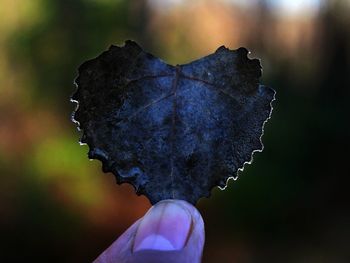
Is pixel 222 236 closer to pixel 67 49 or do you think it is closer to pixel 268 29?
pixel 67 49

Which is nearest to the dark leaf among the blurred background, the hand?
the hand

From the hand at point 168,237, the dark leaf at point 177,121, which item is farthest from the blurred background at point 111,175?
the dark leaf at point 177,121

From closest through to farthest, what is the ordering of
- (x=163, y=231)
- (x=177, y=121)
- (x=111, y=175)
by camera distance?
1. (x=177, y=121)
2. (x=163, y=231)
3. (x=111, y=175)

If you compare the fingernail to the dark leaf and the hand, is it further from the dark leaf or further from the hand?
the dark leaf

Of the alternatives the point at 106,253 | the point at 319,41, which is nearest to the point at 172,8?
the point at 319,41

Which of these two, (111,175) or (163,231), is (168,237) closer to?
(163,231)

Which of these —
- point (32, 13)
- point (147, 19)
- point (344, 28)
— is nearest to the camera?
point (32, 13)

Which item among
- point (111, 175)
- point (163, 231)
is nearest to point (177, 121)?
point (163, 231)
